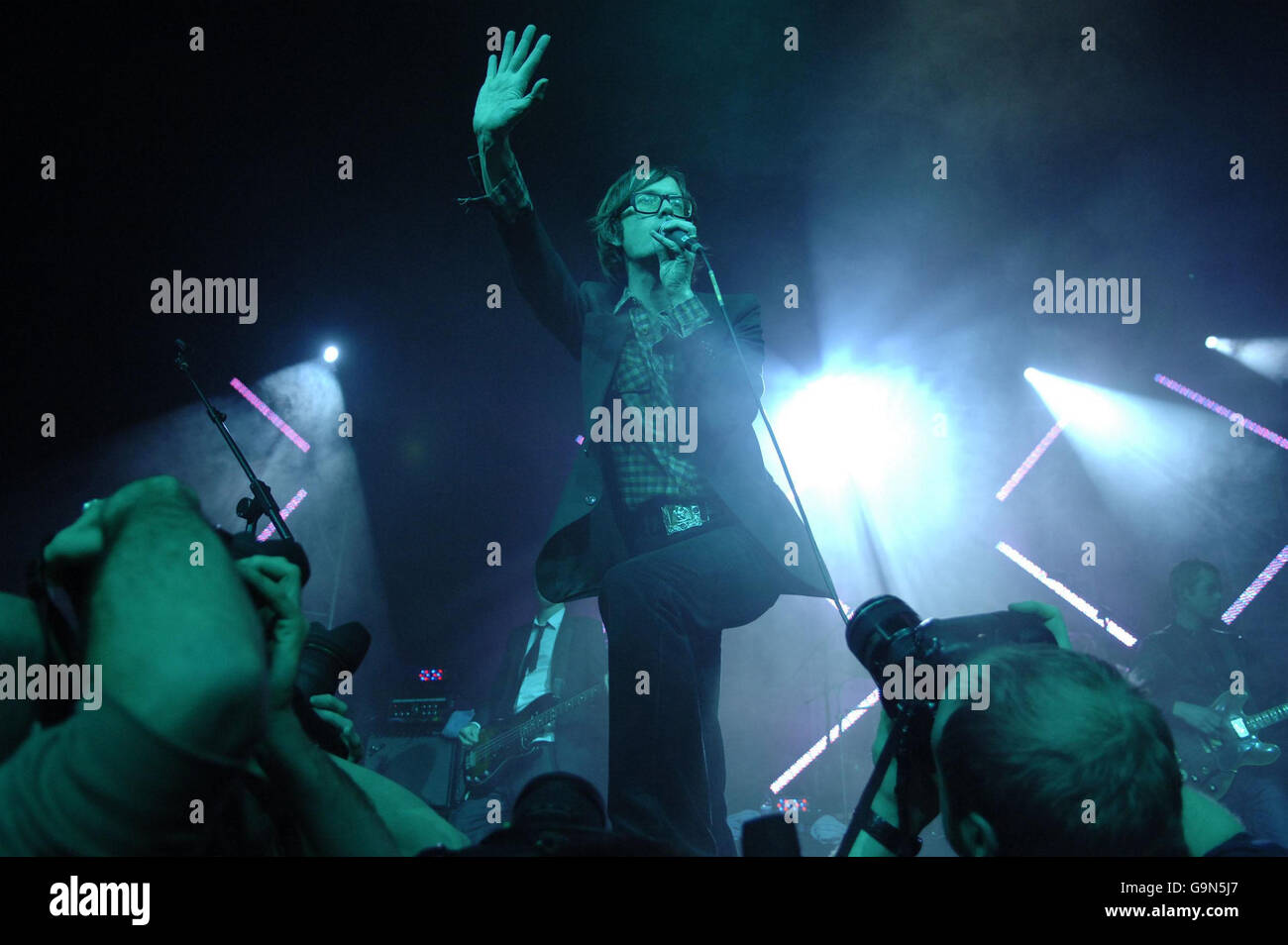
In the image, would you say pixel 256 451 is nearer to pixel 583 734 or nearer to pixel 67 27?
pixel 67 27

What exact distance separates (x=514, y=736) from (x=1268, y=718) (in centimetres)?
517

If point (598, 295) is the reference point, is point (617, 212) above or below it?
above

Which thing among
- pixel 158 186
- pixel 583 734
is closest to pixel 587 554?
pixel 583 734

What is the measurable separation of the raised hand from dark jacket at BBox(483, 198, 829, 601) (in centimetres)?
26

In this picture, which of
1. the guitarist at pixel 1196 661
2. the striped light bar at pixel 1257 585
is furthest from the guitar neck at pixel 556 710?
the striped light bar at pixel 1257 585

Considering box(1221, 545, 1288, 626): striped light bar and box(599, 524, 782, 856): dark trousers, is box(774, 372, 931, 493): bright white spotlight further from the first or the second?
box(599, 524, 782, 856): dark trousers

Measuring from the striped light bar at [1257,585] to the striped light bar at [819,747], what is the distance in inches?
138

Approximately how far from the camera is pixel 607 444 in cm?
234

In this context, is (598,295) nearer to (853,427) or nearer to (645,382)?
(645,382)

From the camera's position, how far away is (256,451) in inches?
277

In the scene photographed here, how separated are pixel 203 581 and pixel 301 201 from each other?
578cm

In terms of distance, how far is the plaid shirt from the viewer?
2.16m

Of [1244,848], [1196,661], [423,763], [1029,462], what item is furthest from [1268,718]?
[423,763]

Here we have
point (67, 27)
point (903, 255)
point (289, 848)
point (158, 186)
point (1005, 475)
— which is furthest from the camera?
point (1005, 475)
